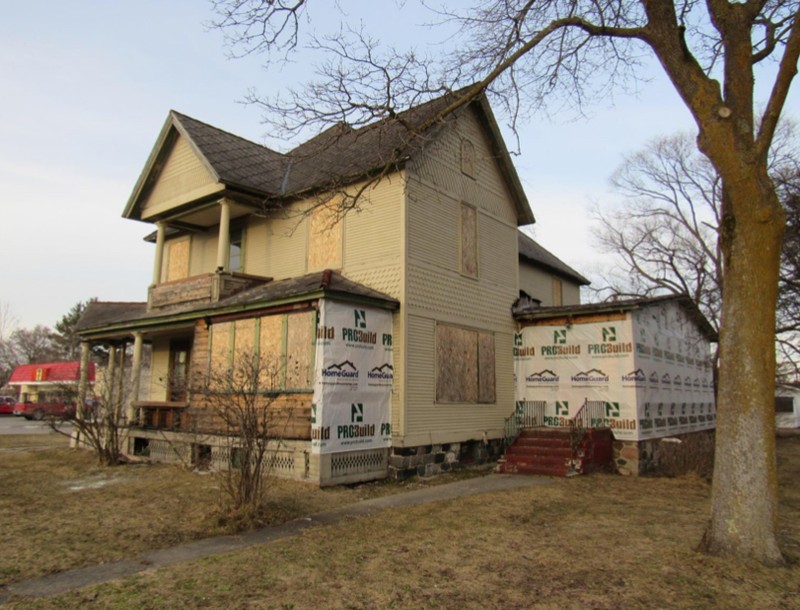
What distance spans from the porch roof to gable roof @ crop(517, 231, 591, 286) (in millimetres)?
8661

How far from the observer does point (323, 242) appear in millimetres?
15703

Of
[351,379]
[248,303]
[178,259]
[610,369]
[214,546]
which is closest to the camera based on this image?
[214,546]

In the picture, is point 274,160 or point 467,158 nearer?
point 467,158

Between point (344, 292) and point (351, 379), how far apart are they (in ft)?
6.10

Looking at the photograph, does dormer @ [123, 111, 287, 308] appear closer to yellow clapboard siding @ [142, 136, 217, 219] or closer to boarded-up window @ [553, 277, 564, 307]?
yellow clapboard siding @ [142, 136, 217, 219]

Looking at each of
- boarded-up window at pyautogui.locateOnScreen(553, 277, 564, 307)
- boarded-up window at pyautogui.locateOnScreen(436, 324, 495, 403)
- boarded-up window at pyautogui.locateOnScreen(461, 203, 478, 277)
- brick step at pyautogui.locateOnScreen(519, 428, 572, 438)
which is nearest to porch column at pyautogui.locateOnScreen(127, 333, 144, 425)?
boarded-up window at pyautogui.locateOnScreen(436, 324, 495, 403)

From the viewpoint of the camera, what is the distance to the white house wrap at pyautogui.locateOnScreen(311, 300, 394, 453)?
12.2 metres

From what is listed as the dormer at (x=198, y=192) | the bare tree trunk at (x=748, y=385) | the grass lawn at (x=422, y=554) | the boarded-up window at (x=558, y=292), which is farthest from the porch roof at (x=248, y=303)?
the boarded-up window at (x=558, y=292)

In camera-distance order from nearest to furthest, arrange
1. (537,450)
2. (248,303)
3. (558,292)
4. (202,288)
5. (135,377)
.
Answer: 1. (248,303)
2. (537,450)
3. (202,288)
4. (135,377)
5. (558,292)

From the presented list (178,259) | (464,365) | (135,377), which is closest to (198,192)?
(178,259)

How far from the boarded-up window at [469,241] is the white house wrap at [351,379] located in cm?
338

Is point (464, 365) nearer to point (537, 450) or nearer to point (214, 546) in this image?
point (537, 450)

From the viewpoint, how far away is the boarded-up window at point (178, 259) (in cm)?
2011

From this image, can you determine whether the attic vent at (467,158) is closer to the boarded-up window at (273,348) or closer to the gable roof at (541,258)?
the gable roof at (541,258)
